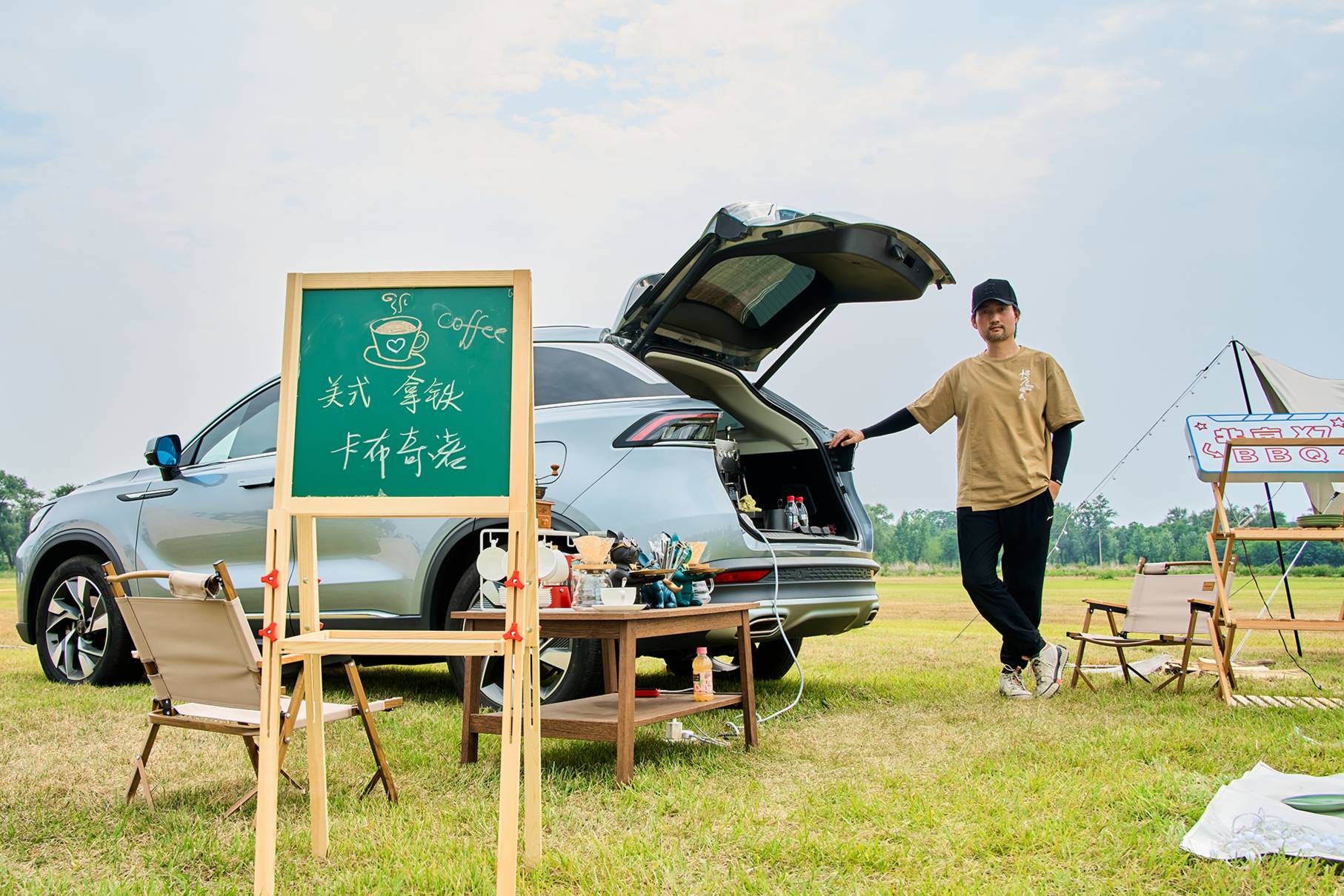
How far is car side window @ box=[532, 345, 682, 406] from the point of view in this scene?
454 cm

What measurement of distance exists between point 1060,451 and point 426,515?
3.76 meters

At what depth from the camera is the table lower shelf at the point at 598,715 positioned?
3.45m

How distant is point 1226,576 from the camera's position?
516 centimetres

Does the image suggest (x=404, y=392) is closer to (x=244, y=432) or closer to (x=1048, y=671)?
(x=244, y=432)

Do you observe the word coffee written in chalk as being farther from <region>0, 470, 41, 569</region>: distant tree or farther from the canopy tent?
<region>0, 470, 41, 569</region>: distant tree

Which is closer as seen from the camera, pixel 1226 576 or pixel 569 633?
pixel 569 633

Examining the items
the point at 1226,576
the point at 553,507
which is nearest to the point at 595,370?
the point at 553,507

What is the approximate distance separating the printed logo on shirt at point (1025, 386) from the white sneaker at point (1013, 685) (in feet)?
4.39

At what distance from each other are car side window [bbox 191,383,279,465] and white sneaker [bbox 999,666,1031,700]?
3789mm

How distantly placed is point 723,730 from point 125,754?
2.28 meters

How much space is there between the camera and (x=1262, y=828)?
2.53m

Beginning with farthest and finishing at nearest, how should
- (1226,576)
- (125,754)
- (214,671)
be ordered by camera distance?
1. (1226,576)
2. (125,754)
3. (214,671)

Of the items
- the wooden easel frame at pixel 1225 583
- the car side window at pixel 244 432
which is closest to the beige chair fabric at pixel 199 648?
the car side window at pixel 244 432

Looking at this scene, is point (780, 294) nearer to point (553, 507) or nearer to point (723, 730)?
point (553, 507)
